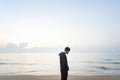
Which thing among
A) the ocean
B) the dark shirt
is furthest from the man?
the ocean

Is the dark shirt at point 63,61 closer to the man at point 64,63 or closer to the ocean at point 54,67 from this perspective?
the man at point 64,63

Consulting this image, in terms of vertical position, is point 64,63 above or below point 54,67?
below

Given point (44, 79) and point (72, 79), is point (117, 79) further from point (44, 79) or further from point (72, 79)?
point (44, 79)

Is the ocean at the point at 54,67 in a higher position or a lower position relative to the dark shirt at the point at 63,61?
higher

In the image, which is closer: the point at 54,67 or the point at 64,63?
the point at 64,63

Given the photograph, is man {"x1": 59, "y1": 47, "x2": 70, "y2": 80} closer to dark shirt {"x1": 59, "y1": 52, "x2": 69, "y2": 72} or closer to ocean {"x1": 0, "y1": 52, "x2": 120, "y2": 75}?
dark shirt {"x1": 59, "y1": 52, "x2": 69, "y2": 72}

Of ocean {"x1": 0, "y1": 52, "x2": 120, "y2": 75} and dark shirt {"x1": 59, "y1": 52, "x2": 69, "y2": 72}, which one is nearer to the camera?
dark shirt {"x1": 59, "y1": 52, "x2": 69, "y2": 72}

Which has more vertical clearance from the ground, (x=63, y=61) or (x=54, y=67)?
(x=54, y=67)

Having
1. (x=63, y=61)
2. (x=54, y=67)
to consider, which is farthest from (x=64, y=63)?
(x=54, y=67)

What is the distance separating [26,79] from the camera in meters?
14.7

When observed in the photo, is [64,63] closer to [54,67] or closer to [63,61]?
[63,61]

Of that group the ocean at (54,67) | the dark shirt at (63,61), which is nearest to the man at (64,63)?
the dark shirt at (63,61)

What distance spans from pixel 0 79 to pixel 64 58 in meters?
6.44

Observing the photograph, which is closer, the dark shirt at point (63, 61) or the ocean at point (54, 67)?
the dark shirt at point (63, 61)
